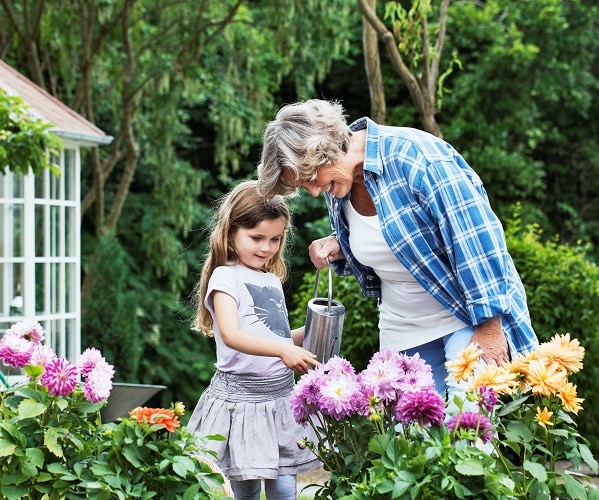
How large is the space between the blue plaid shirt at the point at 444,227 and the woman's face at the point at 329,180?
0.19 feet

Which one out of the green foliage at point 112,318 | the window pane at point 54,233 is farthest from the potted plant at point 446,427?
the green foliage at point 112,318

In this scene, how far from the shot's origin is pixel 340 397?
1823 millimetres

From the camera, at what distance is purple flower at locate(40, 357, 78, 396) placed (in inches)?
74.2

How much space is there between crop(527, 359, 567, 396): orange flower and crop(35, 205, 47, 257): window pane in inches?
188

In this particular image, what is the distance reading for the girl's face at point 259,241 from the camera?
2625 mm

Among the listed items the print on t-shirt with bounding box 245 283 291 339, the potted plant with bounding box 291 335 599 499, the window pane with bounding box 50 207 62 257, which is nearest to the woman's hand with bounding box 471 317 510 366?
the potted plant with bounding box 291 335 599 499

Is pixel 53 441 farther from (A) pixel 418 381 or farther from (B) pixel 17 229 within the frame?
(B) pixel 17 229

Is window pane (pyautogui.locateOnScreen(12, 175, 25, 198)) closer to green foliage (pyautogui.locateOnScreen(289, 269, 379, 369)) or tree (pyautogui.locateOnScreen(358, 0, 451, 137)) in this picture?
green foliage (pyautogui.locateOnScreen(289, 269, 379, 369))

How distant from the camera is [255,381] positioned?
2.55 meters

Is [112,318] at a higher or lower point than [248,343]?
lower

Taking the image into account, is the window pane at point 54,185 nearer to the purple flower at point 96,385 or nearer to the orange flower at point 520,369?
the purple flower at point 96,385

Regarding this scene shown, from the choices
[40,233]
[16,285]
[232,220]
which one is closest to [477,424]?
[232,220]

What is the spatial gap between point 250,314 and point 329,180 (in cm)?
54

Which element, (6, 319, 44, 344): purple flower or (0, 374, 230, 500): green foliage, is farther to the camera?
(6, 319, 44, 344): purple flower
